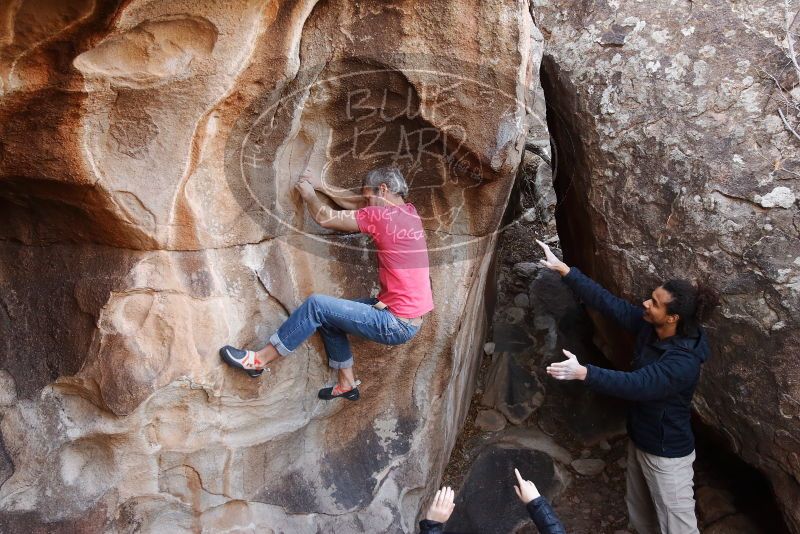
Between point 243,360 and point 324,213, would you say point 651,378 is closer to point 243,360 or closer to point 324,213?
point 324,213

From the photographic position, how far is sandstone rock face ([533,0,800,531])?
320 cm

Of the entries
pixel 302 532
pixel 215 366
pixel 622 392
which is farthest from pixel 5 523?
pixel 622 392

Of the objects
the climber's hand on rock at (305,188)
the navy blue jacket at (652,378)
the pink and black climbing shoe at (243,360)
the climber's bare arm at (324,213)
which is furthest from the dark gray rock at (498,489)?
the climber's hand on rock at (305,188)

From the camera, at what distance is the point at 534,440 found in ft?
14.2

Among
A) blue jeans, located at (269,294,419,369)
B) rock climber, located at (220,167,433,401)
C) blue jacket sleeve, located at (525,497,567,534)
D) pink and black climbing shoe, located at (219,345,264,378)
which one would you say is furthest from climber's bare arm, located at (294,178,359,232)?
blue jacket sleeve, located at (525,497,567,534)

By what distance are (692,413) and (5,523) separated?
10.3 feet

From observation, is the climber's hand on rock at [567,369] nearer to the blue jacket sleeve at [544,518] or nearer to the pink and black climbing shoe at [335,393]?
the blue jacket sleeve at [544,518]

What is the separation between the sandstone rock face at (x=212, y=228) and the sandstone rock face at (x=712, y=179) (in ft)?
1.84

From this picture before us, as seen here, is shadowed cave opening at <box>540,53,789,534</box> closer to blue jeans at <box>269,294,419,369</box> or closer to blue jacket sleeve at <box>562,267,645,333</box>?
blue jacket sleeve at <box>562,267,645,333</box>

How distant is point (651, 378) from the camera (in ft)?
9.95

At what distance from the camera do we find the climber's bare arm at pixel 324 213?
308cm

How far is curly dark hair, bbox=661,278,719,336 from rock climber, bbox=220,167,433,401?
3.45 ft

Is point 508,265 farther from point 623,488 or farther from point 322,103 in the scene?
point 322,103

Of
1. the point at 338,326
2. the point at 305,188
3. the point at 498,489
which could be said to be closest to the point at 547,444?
the point at 498,489
